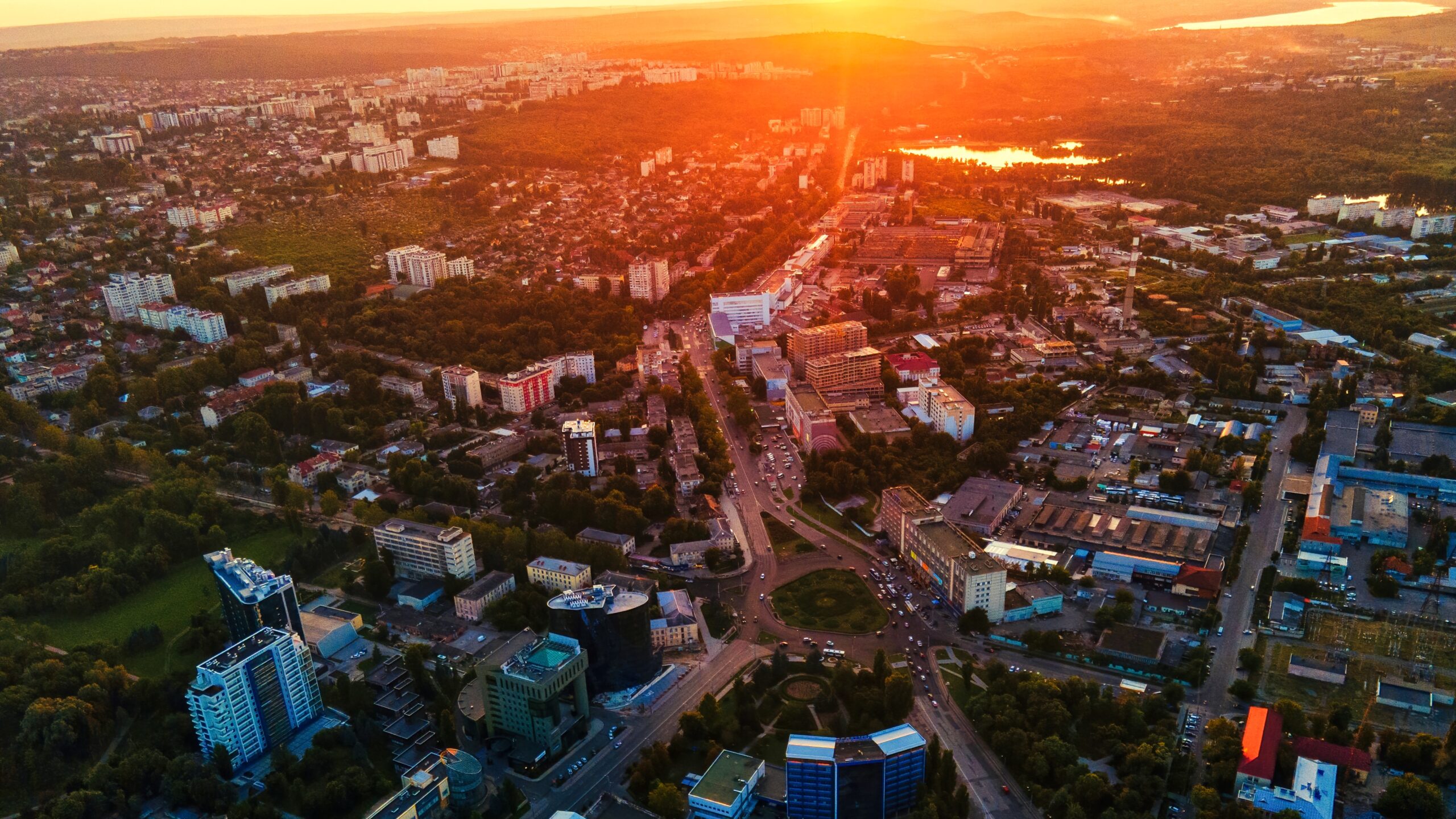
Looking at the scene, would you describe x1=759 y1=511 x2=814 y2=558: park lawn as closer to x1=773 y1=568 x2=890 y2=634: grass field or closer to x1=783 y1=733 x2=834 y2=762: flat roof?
x1=773 y1=568 x2=890 y2=634: grass field

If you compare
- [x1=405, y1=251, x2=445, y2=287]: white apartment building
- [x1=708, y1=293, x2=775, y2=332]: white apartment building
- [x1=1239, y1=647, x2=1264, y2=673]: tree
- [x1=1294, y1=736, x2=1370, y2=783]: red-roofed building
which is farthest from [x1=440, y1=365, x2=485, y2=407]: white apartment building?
[x1=1294, y1=736, x2=1370, y2=783]: red-roofed building

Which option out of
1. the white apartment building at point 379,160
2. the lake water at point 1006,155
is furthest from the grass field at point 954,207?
the white apartment building at point 379,160

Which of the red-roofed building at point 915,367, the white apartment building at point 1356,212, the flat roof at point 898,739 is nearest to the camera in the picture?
the flat roof at point 898,739

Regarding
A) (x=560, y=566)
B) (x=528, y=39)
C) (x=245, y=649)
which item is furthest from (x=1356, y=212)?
Answer: (x=528, y=39)

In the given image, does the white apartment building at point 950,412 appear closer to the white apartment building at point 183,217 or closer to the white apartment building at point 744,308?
the white apartment building at point 744,308

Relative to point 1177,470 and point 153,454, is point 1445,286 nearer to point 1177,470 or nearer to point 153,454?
point 1177,470

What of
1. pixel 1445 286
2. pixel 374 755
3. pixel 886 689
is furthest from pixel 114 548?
pixel 1445 286

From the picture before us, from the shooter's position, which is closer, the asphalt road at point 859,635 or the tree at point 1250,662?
the asphalt road at point 859,635
